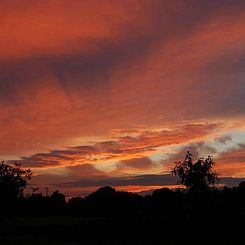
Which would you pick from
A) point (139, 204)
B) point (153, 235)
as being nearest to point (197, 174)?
point (153, 235)

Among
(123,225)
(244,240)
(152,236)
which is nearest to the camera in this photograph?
(244,240)

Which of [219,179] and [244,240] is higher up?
[219,179]

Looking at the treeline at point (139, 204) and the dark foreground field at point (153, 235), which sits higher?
the treeline at point (139, 204)

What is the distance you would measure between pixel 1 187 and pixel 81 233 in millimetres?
14590

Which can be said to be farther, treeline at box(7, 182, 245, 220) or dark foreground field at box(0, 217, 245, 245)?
treeline at box(7, 182, 245, 220)

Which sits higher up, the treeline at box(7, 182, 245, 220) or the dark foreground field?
the treeline at box(7, 182, 245, 220)

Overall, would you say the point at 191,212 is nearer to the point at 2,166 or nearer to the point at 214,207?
the point at 214,207

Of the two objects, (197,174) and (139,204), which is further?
(139,204)

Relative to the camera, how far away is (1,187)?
217ft

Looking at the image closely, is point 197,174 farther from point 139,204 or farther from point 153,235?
point 139,204

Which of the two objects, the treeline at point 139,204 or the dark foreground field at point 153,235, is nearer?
the dark foreground field at point 153,235

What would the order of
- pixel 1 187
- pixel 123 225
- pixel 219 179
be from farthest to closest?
pixel 123 225 < pixel 219 179 < pixel 1 187

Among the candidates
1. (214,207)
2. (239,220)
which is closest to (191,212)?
(214,207)

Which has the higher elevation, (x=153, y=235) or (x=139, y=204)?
(x=139, y=204)
